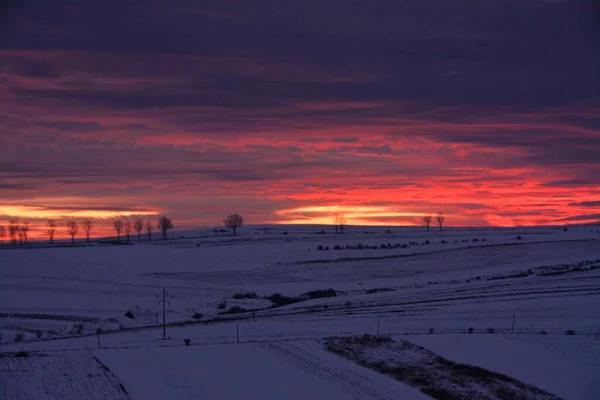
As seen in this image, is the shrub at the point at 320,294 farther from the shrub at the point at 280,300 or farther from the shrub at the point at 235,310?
the shrub at the point at 235,310

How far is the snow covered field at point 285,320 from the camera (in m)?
19.7

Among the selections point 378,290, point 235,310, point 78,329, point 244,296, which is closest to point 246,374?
point 78,329

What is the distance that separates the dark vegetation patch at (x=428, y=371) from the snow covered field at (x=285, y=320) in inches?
23.3

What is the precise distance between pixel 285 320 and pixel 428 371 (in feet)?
35.0

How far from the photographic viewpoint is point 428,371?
69.4 feet

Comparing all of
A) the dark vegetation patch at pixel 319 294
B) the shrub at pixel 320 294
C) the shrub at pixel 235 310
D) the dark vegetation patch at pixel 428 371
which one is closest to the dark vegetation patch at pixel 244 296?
the dark vegetation patch at pixel 319 294

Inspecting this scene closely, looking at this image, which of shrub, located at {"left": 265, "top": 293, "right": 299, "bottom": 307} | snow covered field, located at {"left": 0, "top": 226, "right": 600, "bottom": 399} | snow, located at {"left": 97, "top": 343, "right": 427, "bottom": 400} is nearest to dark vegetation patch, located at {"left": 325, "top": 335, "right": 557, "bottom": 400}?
snow covered field, located at {"left": 0, "top": 226, "right": 600, "bottom": 399}

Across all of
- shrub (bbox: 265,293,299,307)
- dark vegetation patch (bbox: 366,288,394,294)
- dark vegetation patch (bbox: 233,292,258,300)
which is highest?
dark vegetation patch (bbox: 366,288,394,294)

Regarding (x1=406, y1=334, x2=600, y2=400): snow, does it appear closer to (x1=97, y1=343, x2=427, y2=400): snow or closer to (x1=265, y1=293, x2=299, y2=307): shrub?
(x1=97, y1=343, x2=427, y2=400): snow

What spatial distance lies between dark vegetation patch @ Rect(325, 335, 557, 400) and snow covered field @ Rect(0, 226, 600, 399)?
1.94ft

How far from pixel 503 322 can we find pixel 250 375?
13327 millimetres

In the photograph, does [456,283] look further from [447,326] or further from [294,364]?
[294,364]

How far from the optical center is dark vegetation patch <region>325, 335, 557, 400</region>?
18781 mm

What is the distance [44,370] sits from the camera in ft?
66.4
